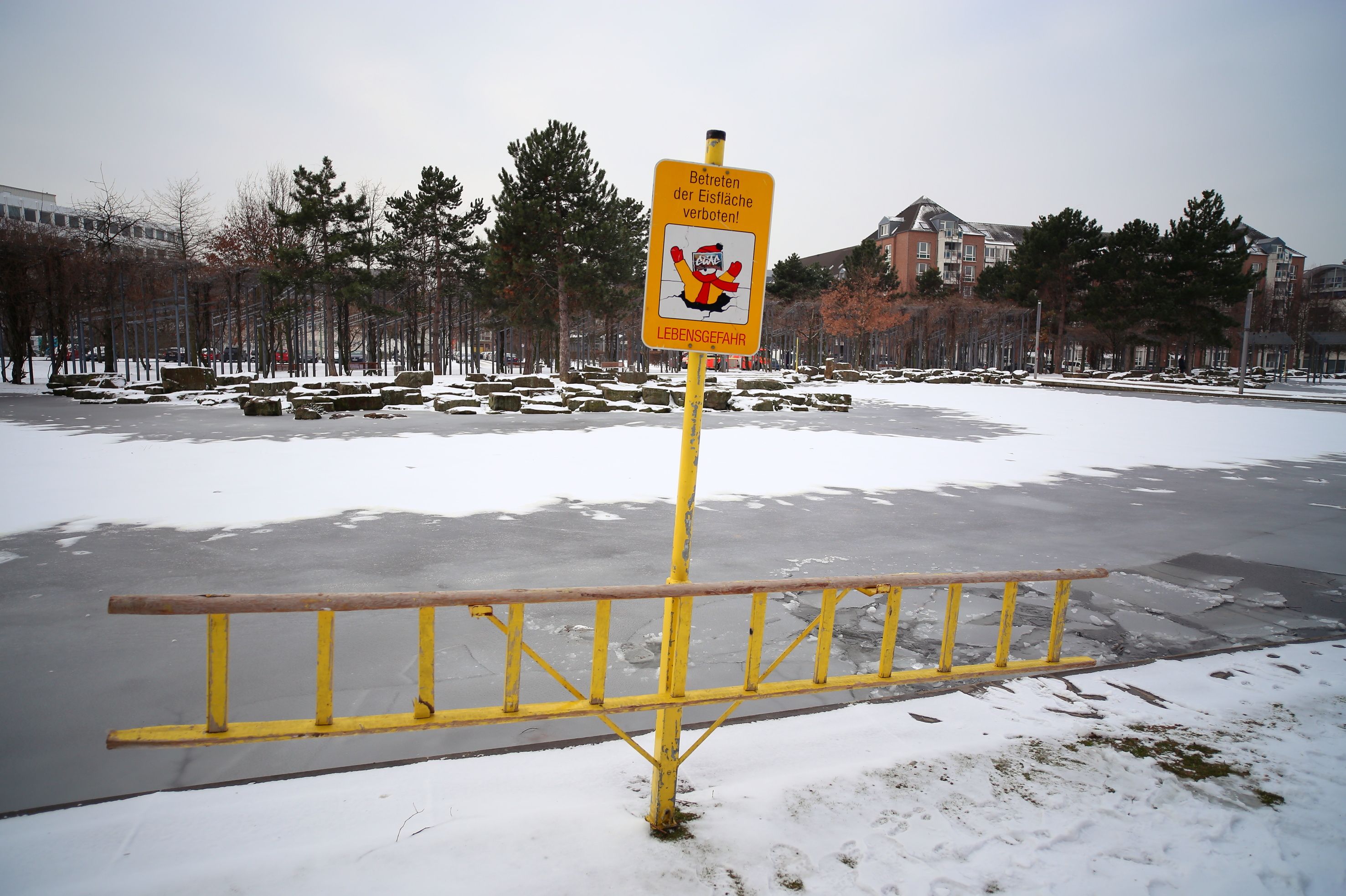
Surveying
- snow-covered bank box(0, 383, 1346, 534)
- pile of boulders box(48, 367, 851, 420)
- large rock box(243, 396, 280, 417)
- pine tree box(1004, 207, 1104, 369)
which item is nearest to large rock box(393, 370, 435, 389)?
pile of boulders box(48, 367, 851, 420)

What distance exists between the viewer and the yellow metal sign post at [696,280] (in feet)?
8.65

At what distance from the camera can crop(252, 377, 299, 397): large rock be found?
24.3 m

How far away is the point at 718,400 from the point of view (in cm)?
2455

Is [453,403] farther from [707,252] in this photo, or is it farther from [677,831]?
[677,831]

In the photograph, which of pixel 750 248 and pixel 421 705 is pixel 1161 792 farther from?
pixel 421 705

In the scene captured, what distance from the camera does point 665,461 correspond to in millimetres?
12188

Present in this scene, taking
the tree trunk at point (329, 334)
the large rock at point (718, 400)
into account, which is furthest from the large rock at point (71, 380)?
the large rock at point (718, 400)

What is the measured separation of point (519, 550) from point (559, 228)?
29210 mm

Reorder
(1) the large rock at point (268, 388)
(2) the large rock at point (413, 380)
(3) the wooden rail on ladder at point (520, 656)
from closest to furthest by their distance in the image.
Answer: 1. (3) the wooden rail on ladder at point (520, 656)
2. (1) the large rock at point (268, 388)
3. (2) the large rock at point (413, 380)

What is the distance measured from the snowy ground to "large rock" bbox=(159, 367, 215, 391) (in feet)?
37.5

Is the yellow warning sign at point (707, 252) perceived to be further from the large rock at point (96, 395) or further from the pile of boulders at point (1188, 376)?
the pile of boulders at point (1188, 376)

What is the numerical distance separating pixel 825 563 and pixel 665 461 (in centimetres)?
619

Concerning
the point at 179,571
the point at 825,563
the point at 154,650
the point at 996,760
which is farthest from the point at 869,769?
the point at 179,571

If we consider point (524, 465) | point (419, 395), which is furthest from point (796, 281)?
point (524, 465)
